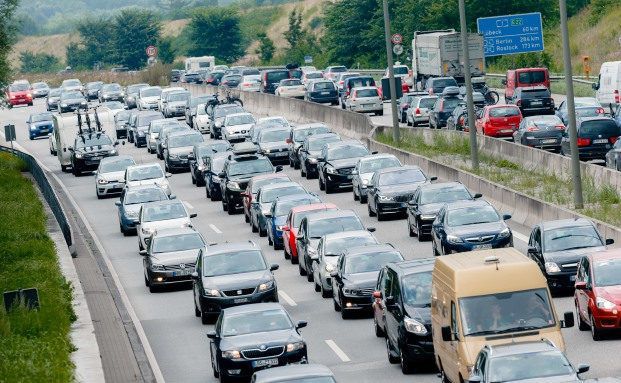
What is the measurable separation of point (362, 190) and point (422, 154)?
9008mm

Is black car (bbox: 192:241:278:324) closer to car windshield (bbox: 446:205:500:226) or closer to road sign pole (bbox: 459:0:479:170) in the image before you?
car windshield (bbox: 446:205:500:226)

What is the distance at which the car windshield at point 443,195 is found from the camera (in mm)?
40906

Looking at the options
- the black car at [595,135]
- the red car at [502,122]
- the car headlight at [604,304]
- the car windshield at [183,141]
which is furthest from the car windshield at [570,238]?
the car windshield at [183,141]

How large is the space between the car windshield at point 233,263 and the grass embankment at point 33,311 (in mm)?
2776

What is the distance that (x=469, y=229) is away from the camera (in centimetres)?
3562

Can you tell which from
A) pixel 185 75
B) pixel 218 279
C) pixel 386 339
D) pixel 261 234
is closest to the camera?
A: pixel 386 339

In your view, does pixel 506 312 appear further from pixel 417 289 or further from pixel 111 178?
pixel 111 178

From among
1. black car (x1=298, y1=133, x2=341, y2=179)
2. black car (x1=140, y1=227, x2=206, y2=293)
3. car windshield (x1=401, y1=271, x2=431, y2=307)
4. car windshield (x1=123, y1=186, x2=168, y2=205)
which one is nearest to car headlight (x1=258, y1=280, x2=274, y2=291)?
black car (x1=140, y1=227, x2=206, y2=293)

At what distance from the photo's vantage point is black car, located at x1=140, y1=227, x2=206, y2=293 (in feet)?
124

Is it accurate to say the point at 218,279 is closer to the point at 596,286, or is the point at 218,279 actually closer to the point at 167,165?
the point at 596,286

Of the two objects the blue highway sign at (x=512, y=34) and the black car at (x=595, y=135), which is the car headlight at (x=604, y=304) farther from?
the blue highway sign at (x=512, y=34)

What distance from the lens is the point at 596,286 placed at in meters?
26.5

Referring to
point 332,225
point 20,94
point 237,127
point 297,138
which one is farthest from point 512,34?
point 332,225

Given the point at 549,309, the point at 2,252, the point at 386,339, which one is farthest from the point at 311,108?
the point at 549,309
